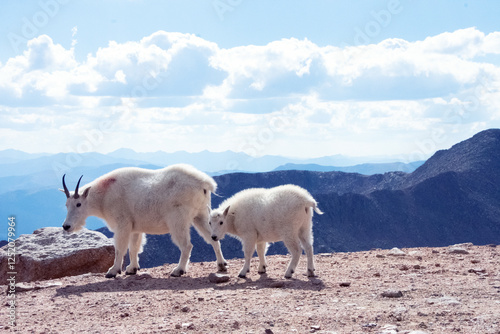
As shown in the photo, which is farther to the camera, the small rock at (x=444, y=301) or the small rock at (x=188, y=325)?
the small rock at (x=444, y=301)

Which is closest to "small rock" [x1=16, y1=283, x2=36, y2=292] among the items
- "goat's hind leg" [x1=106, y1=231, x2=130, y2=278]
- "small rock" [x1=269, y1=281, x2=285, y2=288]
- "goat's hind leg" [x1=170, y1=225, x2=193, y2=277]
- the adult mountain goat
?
the adult mountain goat

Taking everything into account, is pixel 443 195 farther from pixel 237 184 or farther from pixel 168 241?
pixel 168 241

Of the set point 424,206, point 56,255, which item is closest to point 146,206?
point 56,255

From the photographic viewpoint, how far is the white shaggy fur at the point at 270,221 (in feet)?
41.2

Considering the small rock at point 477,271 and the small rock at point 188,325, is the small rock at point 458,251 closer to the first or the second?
the small rock at point 477,271

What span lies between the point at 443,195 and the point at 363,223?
13.9 meters

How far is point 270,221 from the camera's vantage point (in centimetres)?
1276

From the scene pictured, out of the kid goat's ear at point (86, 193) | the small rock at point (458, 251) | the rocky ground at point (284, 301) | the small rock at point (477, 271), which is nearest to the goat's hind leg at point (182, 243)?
the rocky ground at point (284, 301)

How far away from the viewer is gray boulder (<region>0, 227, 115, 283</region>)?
1570 centimetres

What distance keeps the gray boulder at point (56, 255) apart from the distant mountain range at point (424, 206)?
185 ft

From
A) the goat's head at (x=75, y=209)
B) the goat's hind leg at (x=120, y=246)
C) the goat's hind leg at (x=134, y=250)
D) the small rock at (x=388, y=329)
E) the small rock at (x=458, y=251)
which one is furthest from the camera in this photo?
the small rock at (x=458, y=251)

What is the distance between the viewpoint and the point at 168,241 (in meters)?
71.4

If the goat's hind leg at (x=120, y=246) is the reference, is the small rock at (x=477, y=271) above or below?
below

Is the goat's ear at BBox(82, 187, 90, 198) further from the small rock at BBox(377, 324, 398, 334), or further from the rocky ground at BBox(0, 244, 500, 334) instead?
the small rock at BBox(377, 324, 398, 334)
